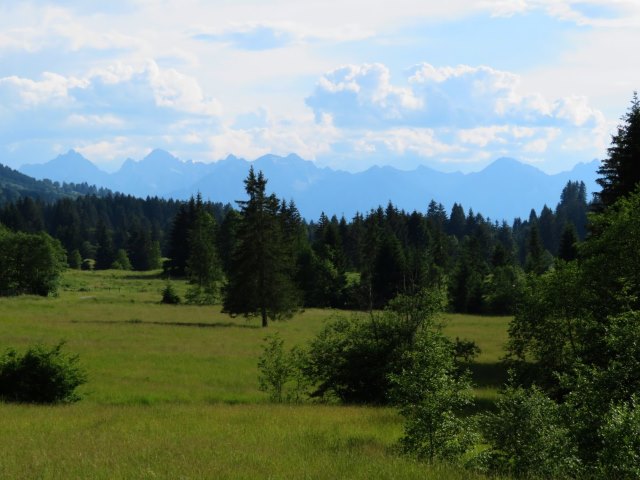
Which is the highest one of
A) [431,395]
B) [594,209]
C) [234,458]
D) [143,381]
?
[594,209]

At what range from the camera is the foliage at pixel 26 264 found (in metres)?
70.1

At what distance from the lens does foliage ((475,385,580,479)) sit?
8859mm

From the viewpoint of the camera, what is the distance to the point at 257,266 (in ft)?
167

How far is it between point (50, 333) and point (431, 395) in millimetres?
33796

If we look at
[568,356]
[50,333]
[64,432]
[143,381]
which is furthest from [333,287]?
[64,432]

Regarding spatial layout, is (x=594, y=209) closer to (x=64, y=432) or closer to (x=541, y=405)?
(x=541, y=405)

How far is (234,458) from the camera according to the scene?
1034cm

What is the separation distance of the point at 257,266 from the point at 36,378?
31531 millimetres

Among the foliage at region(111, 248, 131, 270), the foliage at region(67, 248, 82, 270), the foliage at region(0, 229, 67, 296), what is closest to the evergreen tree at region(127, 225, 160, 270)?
the foliage at region(111, 248, 131, 270)

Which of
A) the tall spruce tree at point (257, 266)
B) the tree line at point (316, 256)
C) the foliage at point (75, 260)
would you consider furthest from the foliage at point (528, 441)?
the foliage at point (75, 260)

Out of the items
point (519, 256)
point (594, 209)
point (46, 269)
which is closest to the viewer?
point (594, 209)

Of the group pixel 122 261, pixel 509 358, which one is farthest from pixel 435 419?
pixel 122 261

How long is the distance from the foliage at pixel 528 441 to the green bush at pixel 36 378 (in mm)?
15058

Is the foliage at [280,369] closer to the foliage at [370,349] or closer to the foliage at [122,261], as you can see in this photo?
the foliage at [370,349]
